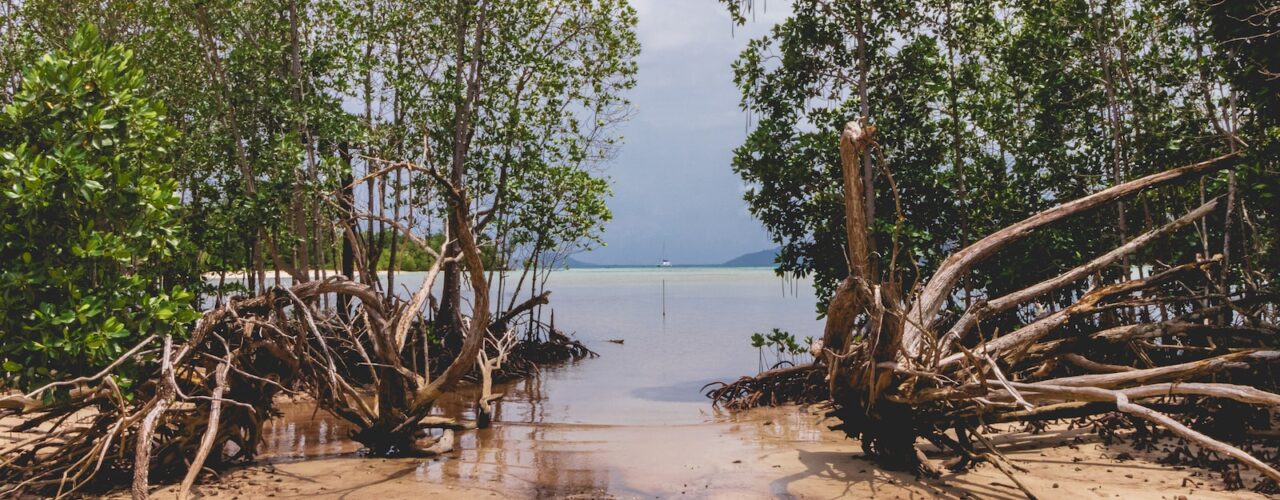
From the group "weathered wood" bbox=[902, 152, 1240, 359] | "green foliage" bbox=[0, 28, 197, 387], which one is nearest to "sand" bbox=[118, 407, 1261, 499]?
"green foliage" bbox=[0, 28, 197, 387]

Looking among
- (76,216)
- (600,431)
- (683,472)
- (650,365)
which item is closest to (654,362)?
(650,365)

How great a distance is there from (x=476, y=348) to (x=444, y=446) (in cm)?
149

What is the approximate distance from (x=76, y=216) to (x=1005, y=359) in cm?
746

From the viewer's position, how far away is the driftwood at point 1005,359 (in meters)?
5.58

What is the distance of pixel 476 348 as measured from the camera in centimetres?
711

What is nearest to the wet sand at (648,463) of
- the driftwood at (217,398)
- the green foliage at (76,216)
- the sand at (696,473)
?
the sand at (696,473)

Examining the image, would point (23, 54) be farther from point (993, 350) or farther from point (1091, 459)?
point (1091, 459)

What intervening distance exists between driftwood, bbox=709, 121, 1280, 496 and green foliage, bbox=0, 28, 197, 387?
16.8 ft

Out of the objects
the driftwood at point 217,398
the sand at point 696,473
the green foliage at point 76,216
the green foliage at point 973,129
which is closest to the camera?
the green foliage at point 76,216

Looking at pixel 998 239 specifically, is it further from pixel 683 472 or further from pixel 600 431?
pixel 600 431

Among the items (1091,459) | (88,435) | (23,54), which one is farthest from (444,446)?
(23,54)

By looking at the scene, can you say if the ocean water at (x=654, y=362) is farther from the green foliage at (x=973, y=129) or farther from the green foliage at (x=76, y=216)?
the green foliage at (x=76, y=216)

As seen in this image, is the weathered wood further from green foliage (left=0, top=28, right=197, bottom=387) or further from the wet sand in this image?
green foliage (left=0, top=28, right=197, bottom=387)

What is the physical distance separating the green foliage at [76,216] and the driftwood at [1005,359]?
202 inches
